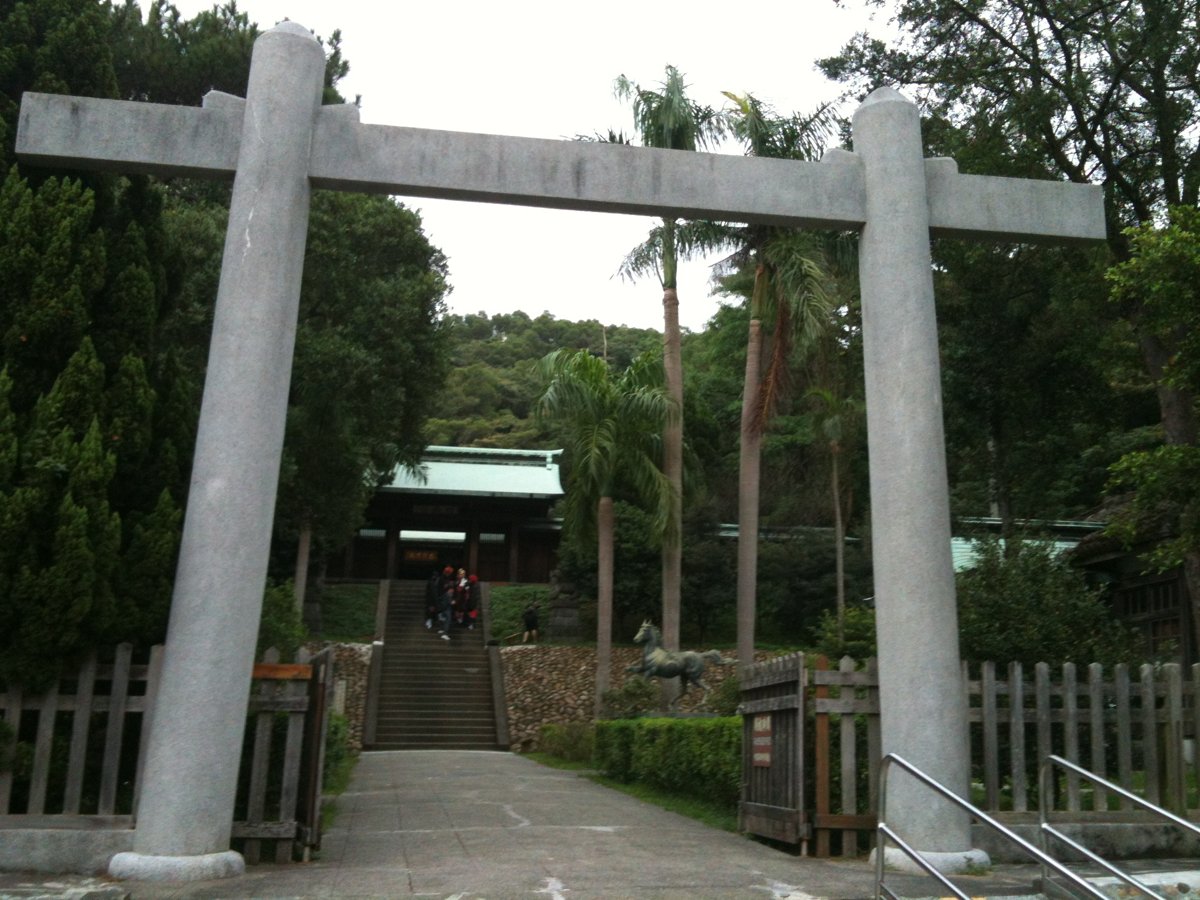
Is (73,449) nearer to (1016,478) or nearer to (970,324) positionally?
(970,324)

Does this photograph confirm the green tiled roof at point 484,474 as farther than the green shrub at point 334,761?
Yes

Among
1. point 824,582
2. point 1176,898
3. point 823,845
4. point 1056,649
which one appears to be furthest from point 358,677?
point 1176,898

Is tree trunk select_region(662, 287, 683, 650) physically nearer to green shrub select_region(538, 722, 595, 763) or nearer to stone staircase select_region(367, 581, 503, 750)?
green shrub select_region(538, 722, 595, 763)

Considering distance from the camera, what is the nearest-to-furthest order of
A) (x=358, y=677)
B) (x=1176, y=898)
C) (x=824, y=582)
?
(x=1176, y=898) → (x=358, y=677) → (x=824, y=582)

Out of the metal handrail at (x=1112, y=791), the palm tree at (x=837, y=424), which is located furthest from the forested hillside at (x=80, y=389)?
the palm tree at (x=837, y=424)

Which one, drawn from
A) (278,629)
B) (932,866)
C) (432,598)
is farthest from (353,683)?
(932,866)

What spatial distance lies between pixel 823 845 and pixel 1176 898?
101 inches

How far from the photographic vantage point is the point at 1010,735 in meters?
8.60

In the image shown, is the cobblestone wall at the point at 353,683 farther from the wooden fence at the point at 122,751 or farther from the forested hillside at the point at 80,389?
the forested hillside at the point at 80,389

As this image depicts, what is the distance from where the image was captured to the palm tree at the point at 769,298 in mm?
18297

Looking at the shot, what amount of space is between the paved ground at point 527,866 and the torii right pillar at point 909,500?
0.75 metres

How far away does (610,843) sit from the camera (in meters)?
9.17

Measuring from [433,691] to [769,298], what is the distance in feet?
41.8

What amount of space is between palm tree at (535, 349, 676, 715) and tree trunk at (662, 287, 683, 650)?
0.25m
